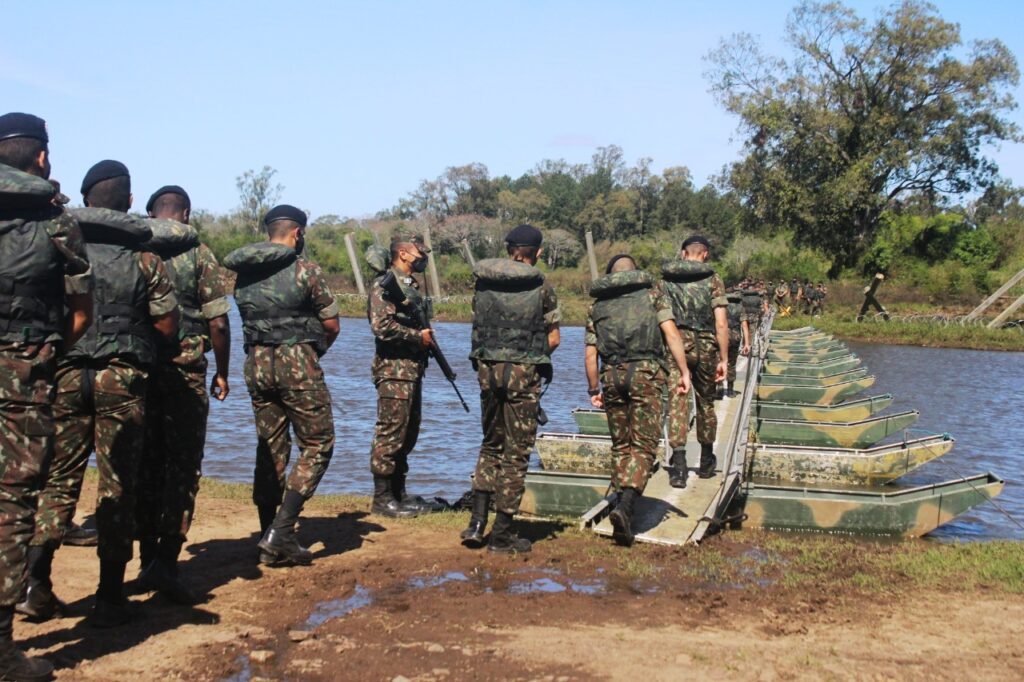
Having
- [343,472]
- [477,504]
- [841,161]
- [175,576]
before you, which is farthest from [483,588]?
[841,161]

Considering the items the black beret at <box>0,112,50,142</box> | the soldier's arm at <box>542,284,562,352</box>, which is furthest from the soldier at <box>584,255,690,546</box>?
the black beret at <box>0,112,50,142</box>

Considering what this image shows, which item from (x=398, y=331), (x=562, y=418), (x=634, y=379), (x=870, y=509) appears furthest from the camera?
(x=562, y=418)

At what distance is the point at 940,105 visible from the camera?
40.6m

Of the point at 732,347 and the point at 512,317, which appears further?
the point at 732,347

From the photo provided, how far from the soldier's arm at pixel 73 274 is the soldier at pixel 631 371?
133 inches

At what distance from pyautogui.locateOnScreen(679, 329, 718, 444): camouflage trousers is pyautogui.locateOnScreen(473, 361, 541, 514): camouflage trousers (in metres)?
2.46

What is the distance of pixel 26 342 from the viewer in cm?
402

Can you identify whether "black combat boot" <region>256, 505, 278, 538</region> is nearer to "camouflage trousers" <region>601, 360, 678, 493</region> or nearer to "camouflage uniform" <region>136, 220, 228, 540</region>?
"camouflage uniform" <region>136, 220, 228, 540</region>

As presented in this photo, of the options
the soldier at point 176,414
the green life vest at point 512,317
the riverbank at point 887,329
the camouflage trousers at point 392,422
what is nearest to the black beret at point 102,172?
the soldier at point 176,414

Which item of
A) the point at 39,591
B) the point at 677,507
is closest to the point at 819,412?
the point at 677,507

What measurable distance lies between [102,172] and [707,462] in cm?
548

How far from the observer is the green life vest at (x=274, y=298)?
19.3 feet

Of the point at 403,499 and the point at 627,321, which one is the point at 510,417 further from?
the point at 403,499

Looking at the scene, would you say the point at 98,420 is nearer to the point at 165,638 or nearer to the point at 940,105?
the point at 165,638
